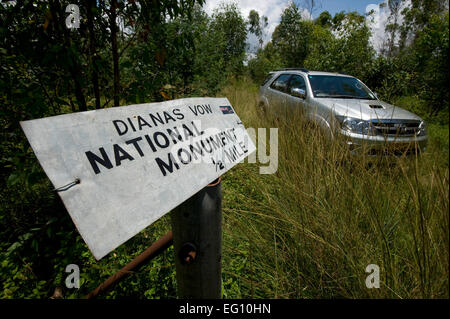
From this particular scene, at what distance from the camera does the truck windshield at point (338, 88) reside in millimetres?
4105

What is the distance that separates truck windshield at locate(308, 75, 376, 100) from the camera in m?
4.11

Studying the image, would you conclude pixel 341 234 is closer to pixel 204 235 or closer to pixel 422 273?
pixel 422 273

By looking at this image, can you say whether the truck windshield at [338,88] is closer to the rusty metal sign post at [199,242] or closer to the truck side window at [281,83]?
the truck side window at [281,83]

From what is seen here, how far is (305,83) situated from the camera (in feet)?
14.8

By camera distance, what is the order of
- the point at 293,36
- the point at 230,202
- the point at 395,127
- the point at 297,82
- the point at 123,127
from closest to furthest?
the point at 123,127 < the point at 395,127 < the point at 230,202 < the point at 297,82 < the point at 293,36

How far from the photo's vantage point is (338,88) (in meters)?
4.38

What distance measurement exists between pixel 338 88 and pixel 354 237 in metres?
4.10

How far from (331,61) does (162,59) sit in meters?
9.55

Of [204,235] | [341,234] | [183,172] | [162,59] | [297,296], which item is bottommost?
[297,296]

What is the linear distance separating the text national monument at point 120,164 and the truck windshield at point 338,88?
406cm

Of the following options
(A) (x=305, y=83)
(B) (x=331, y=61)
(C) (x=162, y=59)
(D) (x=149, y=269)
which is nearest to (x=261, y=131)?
(A) (x=305, y=83)

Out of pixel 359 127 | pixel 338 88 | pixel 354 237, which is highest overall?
pixel 338 88

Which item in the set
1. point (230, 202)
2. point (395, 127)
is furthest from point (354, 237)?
point (230, 202)

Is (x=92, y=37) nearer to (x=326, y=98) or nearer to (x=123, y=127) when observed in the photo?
Answer: (x=123, y=127)
